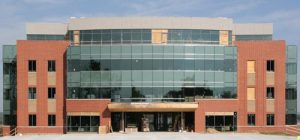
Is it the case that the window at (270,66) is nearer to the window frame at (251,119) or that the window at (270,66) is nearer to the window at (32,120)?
the window frame at (251,119)

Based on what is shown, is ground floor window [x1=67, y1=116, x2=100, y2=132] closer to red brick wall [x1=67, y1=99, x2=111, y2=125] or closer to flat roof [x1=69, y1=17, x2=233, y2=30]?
red brick wall [x1=67, y1=99, x2=111, y2=125]

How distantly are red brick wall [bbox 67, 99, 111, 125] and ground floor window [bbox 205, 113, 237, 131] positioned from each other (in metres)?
11.0

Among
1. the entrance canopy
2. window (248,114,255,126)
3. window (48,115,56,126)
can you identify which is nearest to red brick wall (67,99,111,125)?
the entrance canopy

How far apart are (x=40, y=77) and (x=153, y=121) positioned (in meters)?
13.8

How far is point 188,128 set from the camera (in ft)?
216

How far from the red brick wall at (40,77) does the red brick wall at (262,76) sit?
20348 mm

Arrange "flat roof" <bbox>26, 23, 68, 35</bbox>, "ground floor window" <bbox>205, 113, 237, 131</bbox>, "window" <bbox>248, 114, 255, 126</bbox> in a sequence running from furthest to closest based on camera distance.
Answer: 1. "flat roof" <bbox>26, 23, 68, 35</bbox>
2. "window" <bbox>248, 114, 255, 126</bbox>
3. "ground floor window" <bbox>205, 113, 237, 131</bbox>

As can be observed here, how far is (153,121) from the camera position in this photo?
67.0 metres

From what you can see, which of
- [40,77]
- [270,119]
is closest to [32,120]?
[40,77]

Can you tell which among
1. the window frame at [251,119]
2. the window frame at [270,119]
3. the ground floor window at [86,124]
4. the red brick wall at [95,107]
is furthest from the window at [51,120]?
the window frame at [270,119]

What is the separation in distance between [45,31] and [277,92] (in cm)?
3003

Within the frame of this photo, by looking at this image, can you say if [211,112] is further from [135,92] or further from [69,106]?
[69,106]

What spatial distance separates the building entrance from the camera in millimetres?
65625

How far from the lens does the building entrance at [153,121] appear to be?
6562cm
